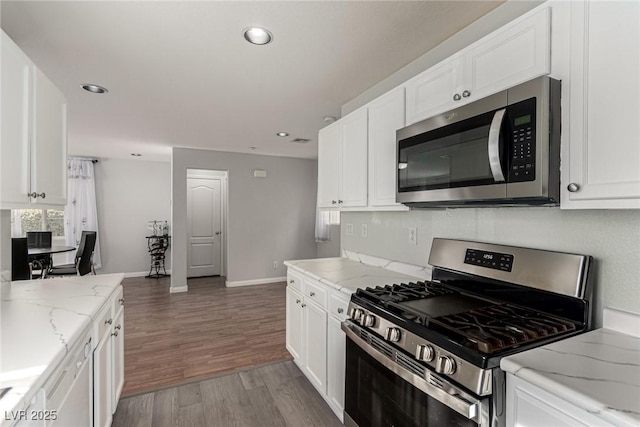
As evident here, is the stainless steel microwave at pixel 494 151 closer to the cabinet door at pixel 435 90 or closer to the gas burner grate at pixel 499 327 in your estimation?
the cabinet door at pixel 435 90

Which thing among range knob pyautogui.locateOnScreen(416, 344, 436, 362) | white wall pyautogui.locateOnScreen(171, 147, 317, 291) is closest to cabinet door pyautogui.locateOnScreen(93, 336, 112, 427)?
range knob pyautogui.locateOnScreen(416, 344, 436, 362)

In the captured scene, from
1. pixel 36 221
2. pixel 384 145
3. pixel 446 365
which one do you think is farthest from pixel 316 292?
pixel 36 221

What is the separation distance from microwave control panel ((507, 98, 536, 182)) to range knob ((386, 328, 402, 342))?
0.78m

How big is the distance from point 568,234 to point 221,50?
7.09 ft

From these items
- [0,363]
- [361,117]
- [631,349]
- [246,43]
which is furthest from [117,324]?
[631,349]

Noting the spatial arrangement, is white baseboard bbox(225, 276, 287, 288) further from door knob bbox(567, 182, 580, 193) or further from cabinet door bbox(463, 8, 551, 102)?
door knob bbox(567, 182, 580, 193)

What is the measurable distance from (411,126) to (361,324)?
3.65 feet

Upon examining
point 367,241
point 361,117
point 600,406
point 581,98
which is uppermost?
point 361,117

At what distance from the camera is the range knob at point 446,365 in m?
1.08

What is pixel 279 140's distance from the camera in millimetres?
4645

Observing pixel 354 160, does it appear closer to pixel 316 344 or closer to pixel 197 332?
pixel 316 344

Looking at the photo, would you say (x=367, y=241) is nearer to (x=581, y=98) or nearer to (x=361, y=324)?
(x=361, y=324)

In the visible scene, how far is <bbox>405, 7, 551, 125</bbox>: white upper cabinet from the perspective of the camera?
120 cm

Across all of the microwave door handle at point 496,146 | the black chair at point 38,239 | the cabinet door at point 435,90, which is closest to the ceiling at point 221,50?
the cabinet door at point 435,90
